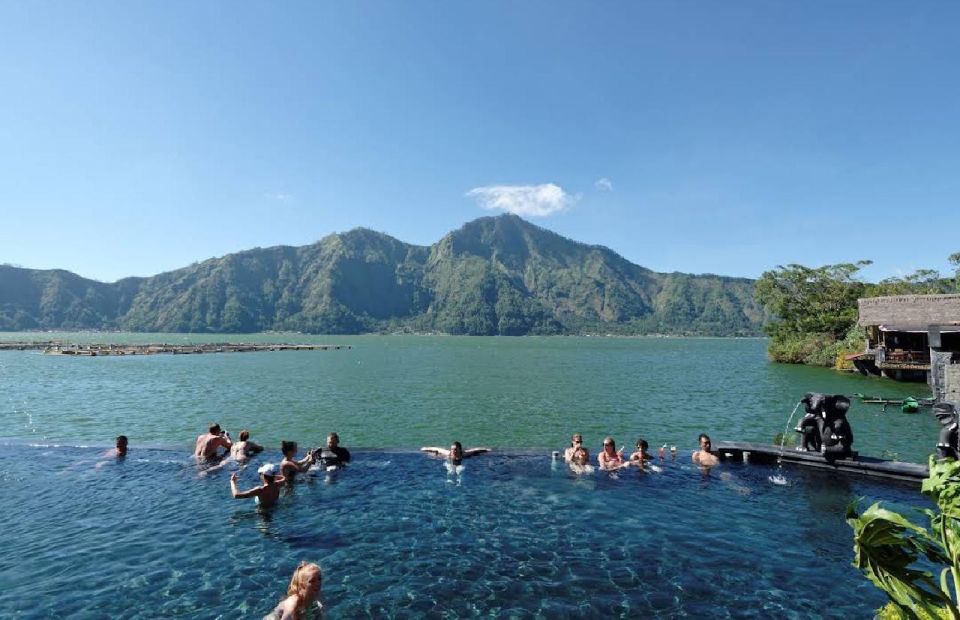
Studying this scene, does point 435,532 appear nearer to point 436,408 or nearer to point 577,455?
point 577,455

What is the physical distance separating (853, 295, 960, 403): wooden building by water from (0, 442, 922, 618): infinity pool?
4590 cm

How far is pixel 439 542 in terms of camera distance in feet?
43.9

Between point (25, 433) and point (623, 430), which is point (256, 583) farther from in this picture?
point (25, 433)

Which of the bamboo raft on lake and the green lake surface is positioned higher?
the bamboo raft on lake

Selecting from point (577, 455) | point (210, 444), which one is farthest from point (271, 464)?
point (577, 455)

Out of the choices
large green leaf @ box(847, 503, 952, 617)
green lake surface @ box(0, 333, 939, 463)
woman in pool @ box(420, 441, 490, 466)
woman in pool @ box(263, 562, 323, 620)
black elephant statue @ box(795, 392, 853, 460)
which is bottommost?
green lake surface @ box(0, 333, 939, 463)

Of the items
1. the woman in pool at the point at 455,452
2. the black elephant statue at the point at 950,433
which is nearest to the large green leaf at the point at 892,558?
the black elephant statue at the point at 950,433

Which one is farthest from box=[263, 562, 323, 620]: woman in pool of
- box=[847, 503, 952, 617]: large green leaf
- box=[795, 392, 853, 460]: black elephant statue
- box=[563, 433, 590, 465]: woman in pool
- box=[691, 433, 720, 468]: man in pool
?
box=[795, 392, 853, 460]: black elephant statue

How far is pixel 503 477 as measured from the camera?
19.1 meters

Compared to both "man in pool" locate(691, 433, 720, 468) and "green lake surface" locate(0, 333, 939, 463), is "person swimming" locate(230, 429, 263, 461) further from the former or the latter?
"man in pool" locate(691, 433, 720, 468)

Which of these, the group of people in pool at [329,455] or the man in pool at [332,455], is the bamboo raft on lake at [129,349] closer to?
the group of people in pool at [329,455]

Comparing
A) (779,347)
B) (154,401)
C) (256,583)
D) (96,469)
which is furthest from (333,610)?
(779,347)

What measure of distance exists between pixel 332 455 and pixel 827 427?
1944cm

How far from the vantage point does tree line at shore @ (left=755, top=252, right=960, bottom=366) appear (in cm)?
7825
